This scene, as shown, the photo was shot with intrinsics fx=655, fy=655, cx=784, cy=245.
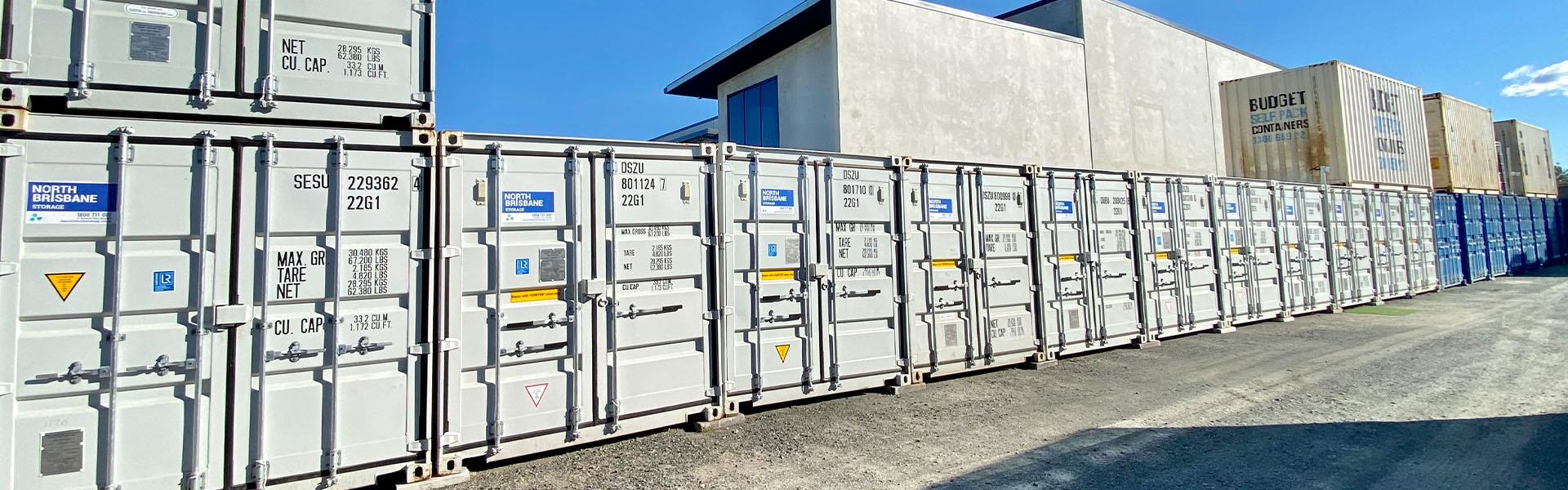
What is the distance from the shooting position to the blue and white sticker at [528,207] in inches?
209

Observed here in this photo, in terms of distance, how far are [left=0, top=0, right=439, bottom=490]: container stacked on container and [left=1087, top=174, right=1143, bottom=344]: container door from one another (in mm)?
8815

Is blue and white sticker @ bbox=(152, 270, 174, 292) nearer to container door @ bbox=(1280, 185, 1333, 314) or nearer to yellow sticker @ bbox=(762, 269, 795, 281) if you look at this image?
yellow sticker @ bbox=(762, 269, 795, 281)

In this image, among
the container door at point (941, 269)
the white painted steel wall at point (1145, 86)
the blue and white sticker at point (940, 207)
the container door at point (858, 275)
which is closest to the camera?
the container door at point (858, 275)

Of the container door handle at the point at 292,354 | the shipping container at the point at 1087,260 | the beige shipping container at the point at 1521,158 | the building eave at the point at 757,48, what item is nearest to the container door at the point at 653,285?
the container door handle at the point at 292,354

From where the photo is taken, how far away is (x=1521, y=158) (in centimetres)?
2531

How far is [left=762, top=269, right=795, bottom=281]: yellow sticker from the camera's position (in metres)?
6.79

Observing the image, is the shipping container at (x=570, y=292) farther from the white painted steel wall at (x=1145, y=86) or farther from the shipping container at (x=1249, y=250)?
the white painted steel wall at (x=1145, y=86)

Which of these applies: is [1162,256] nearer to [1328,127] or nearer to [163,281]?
[1328,127]

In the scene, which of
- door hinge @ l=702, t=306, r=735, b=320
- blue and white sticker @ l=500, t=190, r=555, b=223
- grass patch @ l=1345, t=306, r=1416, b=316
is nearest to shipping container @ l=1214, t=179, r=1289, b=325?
grass patch @ l=1345, t=306, r=1416, b=316

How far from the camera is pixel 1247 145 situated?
17.6 metres

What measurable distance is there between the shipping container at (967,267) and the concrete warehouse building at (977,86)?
4000mm

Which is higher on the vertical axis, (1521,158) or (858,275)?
(1521,158)

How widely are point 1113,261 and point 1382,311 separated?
28.7 ft

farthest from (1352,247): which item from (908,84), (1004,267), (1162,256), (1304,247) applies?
(1004,267)
